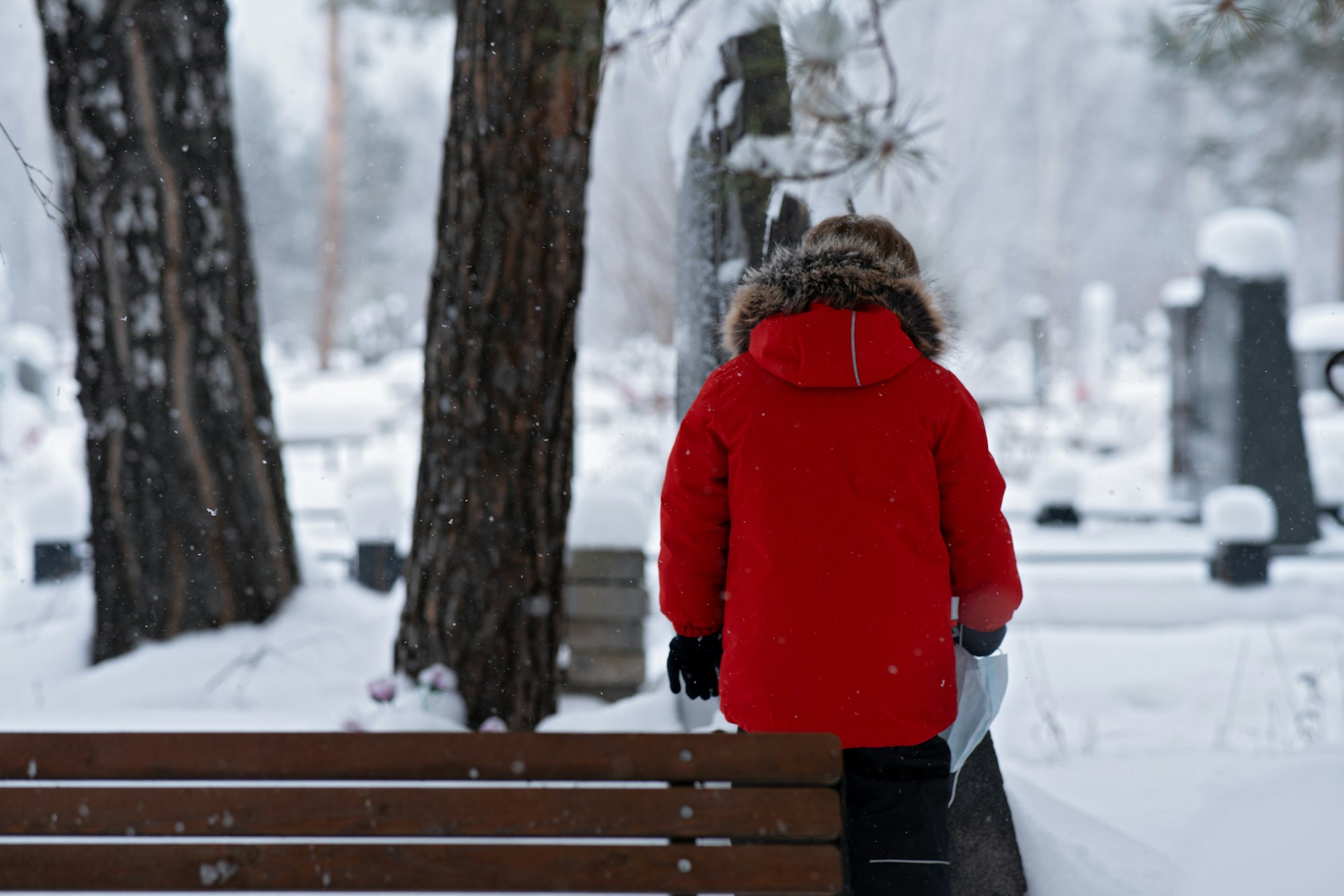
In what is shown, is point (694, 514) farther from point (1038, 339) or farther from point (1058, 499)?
point (1038, 339)

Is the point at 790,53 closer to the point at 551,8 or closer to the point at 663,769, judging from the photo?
the point at 551,8

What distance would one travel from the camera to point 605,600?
4266 mm

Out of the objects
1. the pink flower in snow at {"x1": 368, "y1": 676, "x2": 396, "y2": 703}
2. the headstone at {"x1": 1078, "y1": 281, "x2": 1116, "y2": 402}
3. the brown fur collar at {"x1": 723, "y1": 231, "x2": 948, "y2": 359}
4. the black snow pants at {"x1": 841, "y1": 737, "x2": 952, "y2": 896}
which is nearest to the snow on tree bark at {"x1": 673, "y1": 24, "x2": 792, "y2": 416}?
the brown fur collar at {"x1": 723, "y1": 231, "x2": 948, "y2": 359}

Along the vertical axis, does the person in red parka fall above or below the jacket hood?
below

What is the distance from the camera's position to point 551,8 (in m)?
3.18

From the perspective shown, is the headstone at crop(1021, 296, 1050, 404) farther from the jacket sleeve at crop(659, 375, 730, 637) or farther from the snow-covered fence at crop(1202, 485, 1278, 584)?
the jacket sleeve at crop(659, 375, 730, 637)

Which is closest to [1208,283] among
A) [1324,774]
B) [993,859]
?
[1324,774]

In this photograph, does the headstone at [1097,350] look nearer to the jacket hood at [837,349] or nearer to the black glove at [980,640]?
the black glove at [980,640]

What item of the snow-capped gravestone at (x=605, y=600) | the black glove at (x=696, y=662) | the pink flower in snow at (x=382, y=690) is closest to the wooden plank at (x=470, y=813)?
the black glove at (x=696, y=662)

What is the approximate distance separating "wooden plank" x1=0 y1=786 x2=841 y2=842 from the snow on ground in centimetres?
110

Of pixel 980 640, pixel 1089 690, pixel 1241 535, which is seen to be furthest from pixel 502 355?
pixel 1241 535

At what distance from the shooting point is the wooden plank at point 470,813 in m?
1.65

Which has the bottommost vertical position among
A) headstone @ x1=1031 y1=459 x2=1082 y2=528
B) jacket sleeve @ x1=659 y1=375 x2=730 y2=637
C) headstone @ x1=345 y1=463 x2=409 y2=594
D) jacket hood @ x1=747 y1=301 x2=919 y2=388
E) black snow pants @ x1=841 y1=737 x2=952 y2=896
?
headstone @ x1=1031 y1=459 x2=1082 y2=528

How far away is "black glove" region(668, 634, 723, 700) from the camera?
77.2 inches
